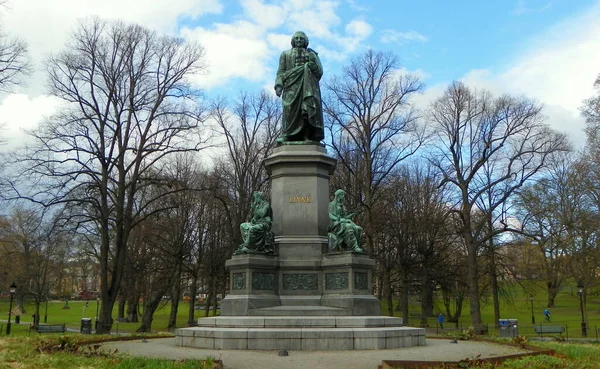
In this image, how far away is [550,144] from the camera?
32.6 meters

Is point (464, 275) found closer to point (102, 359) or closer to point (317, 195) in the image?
point (317, 195)

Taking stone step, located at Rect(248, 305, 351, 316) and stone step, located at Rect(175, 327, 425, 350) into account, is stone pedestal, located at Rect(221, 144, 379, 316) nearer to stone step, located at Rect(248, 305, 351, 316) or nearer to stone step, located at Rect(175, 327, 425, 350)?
stone step, located at Rect(248, 305, 351, 316)

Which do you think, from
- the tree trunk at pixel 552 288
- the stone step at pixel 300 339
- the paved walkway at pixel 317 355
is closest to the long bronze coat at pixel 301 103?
the stone step at pixel 300 339

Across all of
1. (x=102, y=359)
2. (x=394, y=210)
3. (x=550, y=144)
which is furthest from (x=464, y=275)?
(x=102, y=359)

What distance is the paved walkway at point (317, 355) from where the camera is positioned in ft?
32.2

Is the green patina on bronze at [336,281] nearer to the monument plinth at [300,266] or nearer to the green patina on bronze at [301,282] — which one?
the monument plinth at [300,266]

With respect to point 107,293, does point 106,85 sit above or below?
above

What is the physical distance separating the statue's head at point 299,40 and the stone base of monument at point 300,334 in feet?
29.3

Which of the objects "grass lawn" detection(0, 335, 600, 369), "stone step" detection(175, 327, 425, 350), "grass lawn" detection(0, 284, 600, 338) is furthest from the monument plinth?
"grass lawn" detection(0, 284, 600, 338)

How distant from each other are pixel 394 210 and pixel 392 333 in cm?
2563

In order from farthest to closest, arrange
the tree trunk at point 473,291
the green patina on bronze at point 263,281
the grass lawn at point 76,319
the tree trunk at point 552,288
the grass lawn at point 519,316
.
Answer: the tree trunk at point 552,288 < the grass lawn at point 76,319 < the grass lawn at point 519,316 < the tree trunk at point 473,291 < the green patina on bronze at point 263,281

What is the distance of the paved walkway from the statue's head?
10080 mm

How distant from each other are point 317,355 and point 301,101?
847cm

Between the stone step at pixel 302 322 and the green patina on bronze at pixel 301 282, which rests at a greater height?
the green patina on bronze at pixel 301 282
